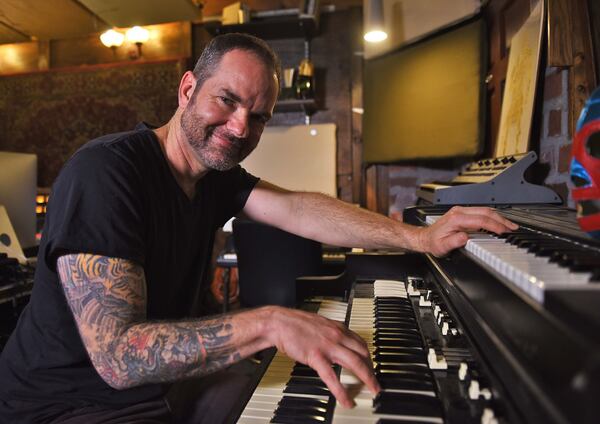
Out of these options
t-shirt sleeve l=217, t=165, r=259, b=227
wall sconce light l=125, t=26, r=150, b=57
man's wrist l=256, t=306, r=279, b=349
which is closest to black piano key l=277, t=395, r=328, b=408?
man's wrist l=256, t=306, r=279, b=349

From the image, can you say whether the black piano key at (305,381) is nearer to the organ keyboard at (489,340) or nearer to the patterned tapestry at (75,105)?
the organ keyboard at (489,340)

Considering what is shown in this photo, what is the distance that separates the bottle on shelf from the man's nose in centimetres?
266

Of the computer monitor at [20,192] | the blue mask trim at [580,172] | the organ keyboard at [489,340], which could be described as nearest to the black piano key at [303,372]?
the organ keyboard at [489,340]

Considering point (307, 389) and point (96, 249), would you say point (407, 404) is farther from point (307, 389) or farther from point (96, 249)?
point (96, 249)

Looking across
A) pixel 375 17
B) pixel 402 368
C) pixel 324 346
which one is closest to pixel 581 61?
pixel 402 368

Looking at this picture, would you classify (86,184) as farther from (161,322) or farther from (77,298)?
(161,322)

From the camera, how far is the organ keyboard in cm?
48

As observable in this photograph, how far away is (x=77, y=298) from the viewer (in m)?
1.00

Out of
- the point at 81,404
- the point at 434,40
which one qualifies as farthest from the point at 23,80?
the point at 81,404

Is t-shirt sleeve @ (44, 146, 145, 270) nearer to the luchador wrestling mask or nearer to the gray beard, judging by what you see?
the gray beard

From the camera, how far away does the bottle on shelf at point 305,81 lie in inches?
155

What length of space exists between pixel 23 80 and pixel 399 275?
4.86 metres

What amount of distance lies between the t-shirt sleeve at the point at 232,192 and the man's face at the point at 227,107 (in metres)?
0.29

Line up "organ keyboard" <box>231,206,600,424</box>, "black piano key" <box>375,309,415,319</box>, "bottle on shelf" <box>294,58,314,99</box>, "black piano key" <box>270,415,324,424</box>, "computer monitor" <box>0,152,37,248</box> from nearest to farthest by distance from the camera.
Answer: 1. "organ keyboard" <box>231,206,600,424</box>
2. "black piano key" <box>270,415,324,424</box>
3. "black piano key" <box>375,309,415,319</box>
4. "computer monitor" <box>0,152,37,248</box>
5. "bottle on shelf" <box>294,58,314,99</box>
